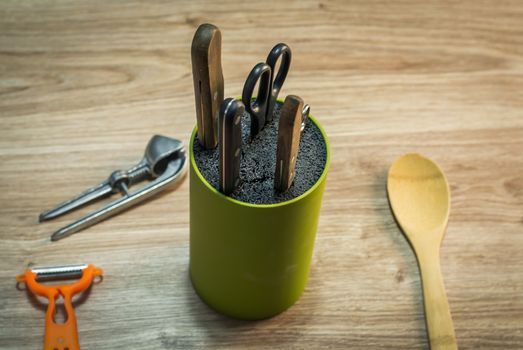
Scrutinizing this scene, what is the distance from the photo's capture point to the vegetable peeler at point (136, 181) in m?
0.64

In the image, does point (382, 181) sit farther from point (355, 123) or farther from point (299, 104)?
point (299, 104)

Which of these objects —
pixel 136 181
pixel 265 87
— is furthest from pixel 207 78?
A: pixel 136 181

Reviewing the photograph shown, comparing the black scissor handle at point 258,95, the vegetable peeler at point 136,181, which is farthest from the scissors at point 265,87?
the vegetable peeler at point 136,181

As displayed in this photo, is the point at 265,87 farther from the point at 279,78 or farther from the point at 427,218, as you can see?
the point at 427,218

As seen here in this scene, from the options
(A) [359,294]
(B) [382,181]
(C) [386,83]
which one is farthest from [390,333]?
(C) [386,83]

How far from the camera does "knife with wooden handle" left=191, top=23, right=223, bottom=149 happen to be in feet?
Result: 1.46

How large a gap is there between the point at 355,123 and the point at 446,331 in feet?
0.85

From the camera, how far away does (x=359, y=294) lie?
0.62 meters

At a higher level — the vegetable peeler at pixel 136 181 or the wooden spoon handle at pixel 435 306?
the vegetable peeler at pixel 136 181

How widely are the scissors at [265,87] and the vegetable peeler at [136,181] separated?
166 mm

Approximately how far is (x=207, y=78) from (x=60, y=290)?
0.25m

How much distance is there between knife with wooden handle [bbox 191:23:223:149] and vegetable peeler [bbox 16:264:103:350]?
18 centimetres

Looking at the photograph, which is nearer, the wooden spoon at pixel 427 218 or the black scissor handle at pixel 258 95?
the black scissor handle at pixel 258 95

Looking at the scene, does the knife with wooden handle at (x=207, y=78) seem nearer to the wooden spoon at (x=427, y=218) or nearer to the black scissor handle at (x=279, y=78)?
the black scissor handle at (x=279, y=78)
